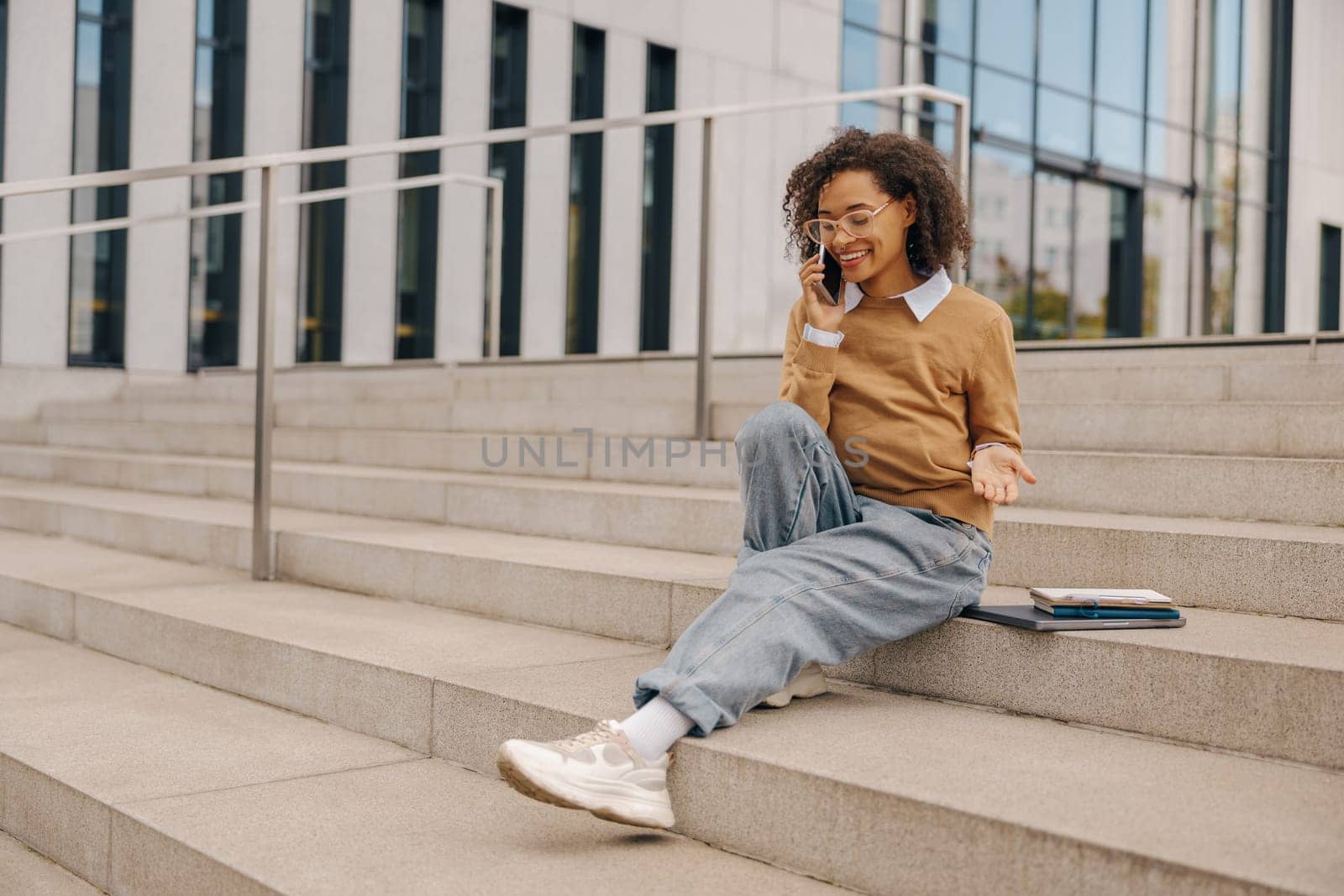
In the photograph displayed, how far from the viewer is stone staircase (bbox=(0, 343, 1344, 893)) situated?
1732 millimetres

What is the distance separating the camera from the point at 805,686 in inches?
87.9

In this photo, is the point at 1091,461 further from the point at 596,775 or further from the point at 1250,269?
the point at 1250,269

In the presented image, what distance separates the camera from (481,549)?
3.45m

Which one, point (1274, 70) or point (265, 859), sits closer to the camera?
point (265, 859)

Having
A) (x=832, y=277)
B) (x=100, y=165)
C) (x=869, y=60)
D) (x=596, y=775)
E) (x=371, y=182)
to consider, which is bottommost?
(x=596, y=775)

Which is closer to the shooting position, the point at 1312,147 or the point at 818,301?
the point at 818,301

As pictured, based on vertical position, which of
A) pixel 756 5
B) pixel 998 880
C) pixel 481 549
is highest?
pixel 756 5

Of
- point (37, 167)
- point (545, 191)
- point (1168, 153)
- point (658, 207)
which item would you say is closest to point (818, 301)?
point (37, 167)

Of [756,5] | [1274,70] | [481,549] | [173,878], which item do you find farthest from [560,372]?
[1274,70]

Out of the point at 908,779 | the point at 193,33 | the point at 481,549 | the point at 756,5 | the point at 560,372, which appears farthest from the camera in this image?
the point at 756,5

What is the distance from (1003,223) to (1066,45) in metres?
2.21

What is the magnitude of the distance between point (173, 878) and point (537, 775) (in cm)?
61

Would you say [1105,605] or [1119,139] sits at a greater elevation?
[1119,139]

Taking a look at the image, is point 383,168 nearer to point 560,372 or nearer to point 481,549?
point 560,372
